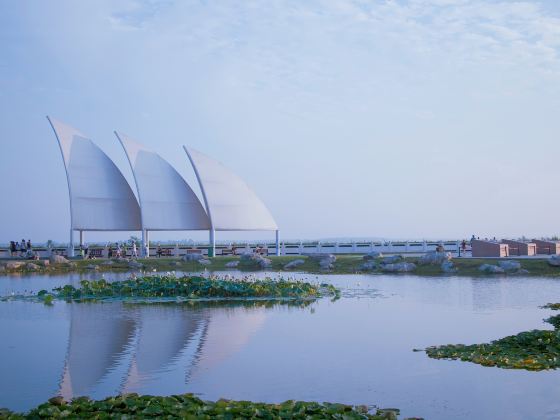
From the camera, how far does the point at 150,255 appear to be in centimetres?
4212

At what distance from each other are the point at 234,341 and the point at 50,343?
3.44m

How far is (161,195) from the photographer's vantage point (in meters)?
40.0

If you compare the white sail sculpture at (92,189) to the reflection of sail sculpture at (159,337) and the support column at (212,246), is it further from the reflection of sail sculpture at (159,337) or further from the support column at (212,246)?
the reflection of sail sculpture at (159,337)

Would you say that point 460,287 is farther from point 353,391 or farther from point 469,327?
point 353,391

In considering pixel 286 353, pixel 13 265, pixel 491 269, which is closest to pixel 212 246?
pixel 13 265

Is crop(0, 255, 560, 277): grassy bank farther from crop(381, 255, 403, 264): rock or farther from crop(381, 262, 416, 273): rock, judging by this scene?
crop(381, 255, 403, 264): rock

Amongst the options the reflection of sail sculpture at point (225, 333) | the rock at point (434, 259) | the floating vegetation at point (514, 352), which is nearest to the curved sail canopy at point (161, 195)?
the rock at point (434, 259)

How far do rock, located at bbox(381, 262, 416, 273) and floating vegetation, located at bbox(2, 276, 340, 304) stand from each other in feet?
30.2

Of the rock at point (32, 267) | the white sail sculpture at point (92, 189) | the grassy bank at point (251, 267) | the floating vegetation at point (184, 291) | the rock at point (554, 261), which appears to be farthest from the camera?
the white sail sculpture at point (92, 189)

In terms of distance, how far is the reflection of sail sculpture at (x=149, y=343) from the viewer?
9367mm

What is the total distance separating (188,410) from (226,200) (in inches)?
1305

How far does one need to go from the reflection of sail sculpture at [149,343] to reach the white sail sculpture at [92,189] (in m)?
21.4

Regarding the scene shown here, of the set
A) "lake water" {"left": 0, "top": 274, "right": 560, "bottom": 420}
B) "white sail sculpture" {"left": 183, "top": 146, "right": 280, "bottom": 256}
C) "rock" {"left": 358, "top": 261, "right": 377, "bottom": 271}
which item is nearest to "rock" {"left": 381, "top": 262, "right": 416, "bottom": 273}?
"rock" {"left": 358, "top": 261, "right": 377, "bottom": 271}

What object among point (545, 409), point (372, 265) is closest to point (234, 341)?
point (545, 409)
